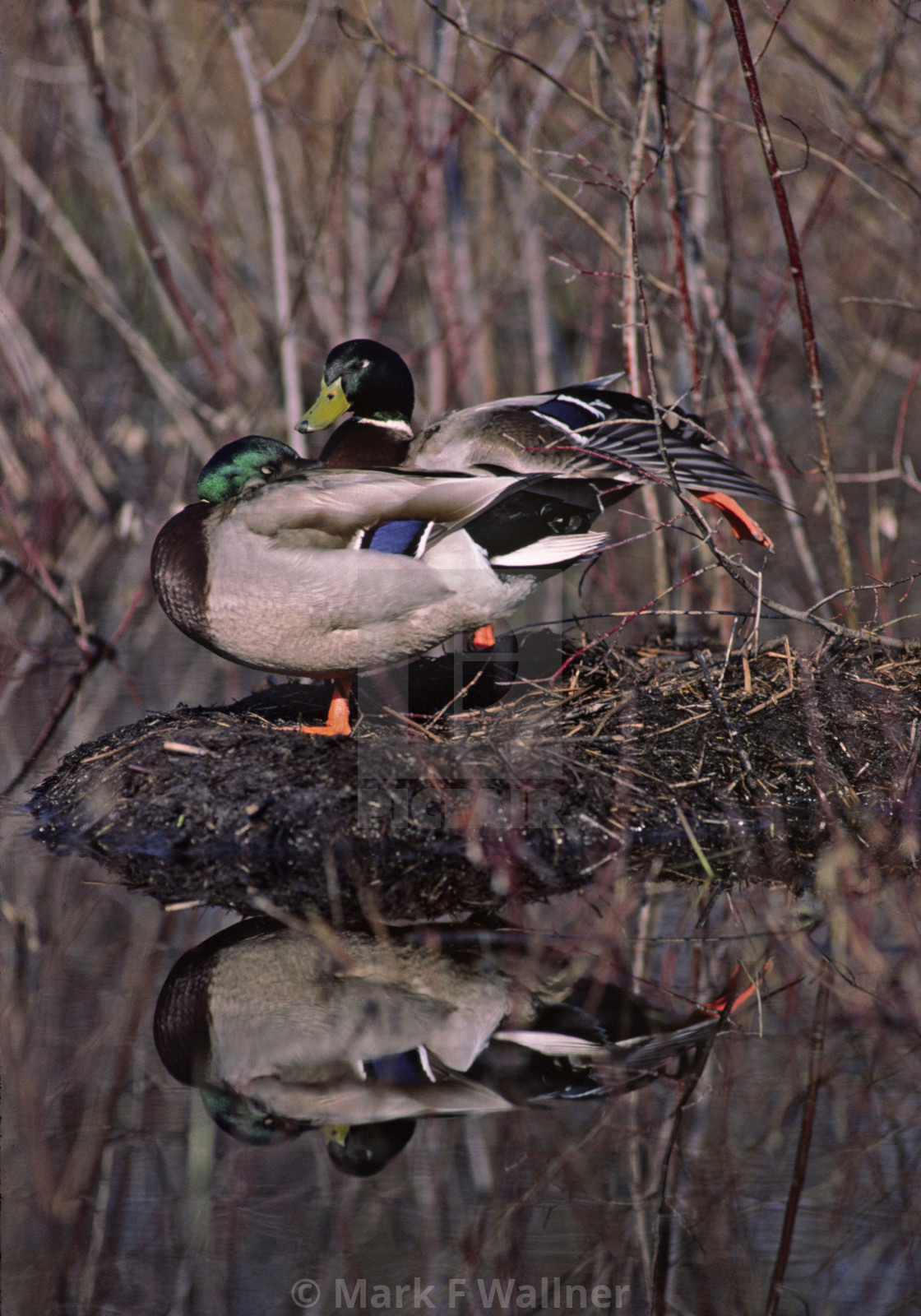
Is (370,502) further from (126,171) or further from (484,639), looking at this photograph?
(126,171)

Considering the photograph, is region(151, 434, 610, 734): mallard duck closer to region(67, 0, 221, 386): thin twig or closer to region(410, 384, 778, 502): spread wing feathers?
region(410, 384, 778, 502): spread wing feathers

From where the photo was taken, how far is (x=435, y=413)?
6715 millimetres

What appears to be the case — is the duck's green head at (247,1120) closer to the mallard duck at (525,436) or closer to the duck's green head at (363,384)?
the mallard duck at (525,436)

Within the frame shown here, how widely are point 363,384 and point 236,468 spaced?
724 mm

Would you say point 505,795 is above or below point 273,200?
below

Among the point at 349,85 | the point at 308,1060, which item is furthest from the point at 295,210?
the point at 308,1060

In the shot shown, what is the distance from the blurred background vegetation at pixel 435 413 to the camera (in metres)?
2.03

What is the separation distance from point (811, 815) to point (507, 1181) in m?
1.90

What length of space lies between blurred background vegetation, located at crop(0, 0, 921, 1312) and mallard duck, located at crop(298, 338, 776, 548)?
0.21 meters

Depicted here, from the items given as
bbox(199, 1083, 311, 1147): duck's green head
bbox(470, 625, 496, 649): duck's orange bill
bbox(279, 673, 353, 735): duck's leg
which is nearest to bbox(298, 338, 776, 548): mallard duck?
bbox(470, 625, 496, 649): duck's orange bill

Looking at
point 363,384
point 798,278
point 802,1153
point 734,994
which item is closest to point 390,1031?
point 734,994

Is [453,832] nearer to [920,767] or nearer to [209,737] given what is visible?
[209,737]

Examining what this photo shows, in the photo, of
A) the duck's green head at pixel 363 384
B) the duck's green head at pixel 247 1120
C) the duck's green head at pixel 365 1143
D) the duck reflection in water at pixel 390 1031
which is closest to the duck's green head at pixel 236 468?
Answer: the duck's green head at pixel 363 384

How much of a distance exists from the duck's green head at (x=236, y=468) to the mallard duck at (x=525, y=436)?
0.34 meters
